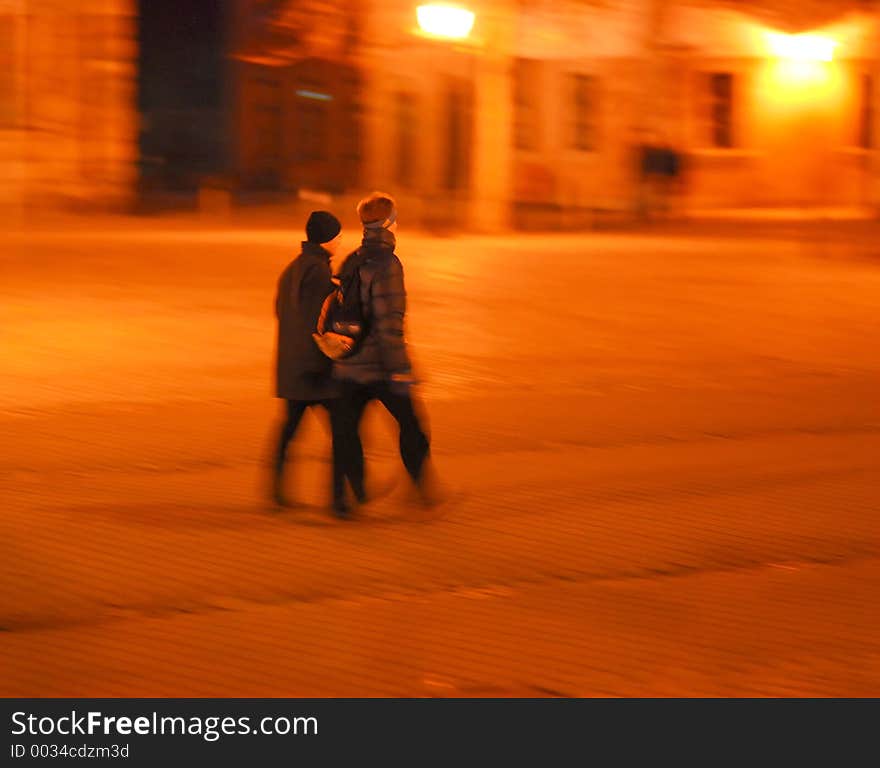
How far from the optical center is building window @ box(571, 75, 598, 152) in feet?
99.9

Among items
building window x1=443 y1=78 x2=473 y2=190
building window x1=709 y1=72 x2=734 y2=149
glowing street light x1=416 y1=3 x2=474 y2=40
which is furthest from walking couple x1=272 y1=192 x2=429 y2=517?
building window x1=709 y1=72 x2=734 y2=149

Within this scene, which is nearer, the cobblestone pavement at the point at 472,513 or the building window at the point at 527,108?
the cobblestone pavement at the point at 472,513

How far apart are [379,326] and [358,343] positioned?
0.13 meters

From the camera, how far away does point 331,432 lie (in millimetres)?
7875

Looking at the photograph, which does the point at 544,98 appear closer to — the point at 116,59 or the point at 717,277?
the point at 116,59

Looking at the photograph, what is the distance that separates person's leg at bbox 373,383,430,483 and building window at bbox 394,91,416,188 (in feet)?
76.1

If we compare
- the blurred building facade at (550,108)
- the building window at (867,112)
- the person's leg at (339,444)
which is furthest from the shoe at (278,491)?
the building window at (867,112)

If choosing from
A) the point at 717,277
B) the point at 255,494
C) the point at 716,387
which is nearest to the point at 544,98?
the point at 717,277

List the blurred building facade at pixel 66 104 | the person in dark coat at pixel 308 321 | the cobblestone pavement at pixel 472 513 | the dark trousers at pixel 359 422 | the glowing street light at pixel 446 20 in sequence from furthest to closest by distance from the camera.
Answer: the blurred building facade at pixel 66 104
the glowing street light at pixel 446 20
the dark trousers at pixel 359 422
the person in dark coat at pixel 308 321
the cobblestone pavement at pixel 472 513

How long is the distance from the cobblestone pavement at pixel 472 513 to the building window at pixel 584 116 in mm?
15109

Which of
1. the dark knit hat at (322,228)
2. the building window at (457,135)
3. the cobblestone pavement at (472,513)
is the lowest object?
the cobblestone pavement at (472,513)

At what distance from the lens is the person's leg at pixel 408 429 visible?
7770 mm

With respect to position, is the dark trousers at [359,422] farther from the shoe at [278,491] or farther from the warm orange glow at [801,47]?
the warm orange glow at [801,47]

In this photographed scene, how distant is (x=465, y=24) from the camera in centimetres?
2242
